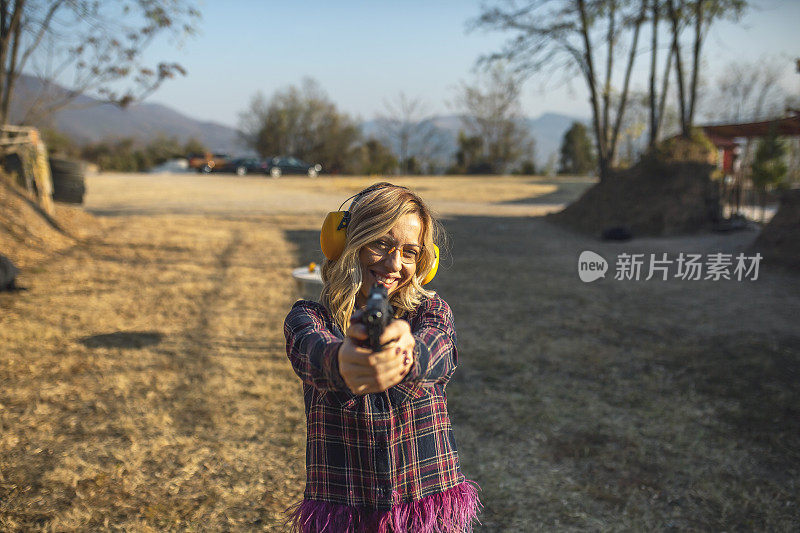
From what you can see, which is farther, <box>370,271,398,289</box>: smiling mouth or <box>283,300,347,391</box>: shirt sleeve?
<box>370,271,398,289</box>: smiling mouth

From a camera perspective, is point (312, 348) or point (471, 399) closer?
point (312, 348)

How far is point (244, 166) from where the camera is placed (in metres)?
36.9

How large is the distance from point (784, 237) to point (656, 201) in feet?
14.2

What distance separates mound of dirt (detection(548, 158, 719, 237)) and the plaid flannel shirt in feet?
42.3

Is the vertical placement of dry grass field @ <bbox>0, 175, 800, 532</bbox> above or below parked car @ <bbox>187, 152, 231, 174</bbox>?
below

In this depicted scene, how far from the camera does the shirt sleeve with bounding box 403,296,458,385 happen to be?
138 cm

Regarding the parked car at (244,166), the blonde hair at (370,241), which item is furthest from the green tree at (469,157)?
the blonde hair at (370,241)

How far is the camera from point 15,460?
11.2 feet

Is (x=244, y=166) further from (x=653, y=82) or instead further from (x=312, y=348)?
(x=312, y=348)

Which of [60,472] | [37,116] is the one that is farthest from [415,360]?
[37,116]

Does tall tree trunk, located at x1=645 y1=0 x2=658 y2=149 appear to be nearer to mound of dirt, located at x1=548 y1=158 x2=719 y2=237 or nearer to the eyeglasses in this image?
mound of dirt, located at x1=548 y1=158 x2=719 y2=237

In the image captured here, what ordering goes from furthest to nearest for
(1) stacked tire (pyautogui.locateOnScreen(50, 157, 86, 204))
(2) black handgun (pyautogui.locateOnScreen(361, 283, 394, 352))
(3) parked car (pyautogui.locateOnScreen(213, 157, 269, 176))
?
(3) parked car (pyautogui.locateOnScreen(213, 157, 269, 176)) → (1) stacked tire (pyautogui.locateOnScreen(50, 157, 86, 204)) → (2) black handgun (pyautogui.locateOnScreen(361, 283, 394, 352))

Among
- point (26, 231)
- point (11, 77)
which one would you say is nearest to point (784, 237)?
point (26, 231)

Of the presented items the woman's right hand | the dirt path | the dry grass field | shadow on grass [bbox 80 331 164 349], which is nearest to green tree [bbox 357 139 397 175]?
the dry grass field
